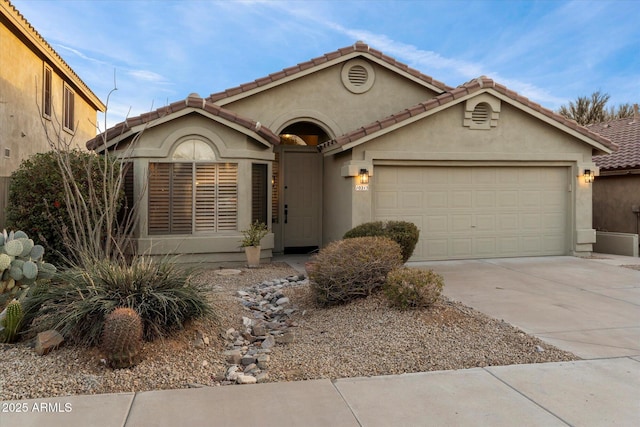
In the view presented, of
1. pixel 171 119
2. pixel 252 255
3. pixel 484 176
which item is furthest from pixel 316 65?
pixel 252 255

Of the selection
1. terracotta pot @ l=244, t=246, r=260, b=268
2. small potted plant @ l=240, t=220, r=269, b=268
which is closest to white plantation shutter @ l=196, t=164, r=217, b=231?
small potted plant @ l=240, t=220, r=269, b=268

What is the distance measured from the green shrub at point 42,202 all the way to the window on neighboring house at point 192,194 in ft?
5.66

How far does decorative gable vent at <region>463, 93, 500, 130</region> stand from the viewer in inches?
475

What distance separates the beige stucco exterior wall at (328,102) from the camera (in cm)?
1315

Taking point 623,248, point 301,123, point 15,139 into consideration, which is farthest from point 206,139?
point 623,248

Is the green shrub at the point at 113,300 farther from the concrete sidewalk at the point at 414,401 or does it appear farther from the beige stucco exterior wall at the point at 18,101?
the beige stucco exterior wall at the point at 18,101

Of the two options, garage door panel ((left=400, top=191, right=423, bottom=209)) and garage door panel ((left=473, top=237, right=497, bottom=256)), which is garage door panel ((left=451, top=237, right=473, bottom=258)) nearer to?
garage door panel ((left=473, top=237, right=497, bottom=256))

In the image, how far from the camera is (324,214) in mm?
14164

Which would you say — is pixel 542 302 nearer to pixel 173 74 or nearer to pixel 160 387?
pixel 160 387

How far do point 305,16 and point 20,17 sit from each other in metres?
7.82

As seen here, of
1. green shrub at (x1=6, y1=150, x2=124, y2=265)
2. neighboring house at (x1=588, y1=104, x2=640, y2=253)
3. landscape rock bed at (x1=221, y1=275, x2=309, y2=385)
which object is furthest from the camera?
neighboring house at (x1=588, y1=104, x2=640, y2=253)

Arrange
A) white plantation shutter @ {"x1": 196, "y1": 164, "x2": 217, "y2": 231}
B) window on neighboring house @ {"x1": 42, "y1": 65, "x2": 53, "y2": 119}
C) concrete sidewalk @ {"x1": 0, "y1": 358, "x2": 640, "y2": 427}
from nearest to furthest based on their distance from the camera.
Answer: concrete sidewalk @ {"x1": 0, "y1": 358, "x2": 640, "y2": 427}, white plantation shutter @ {"x1": 196, "y1": 164, "x2": 217, "y2": 231}, window on neighboring house @ {"x1": 42, "y1": 65, "x2": 53, "y2": 119}

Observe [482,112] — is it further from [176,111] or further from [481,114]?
[176,111]

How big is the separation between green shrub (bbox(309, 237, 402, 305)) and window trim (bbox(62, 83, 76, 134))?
514 inches
